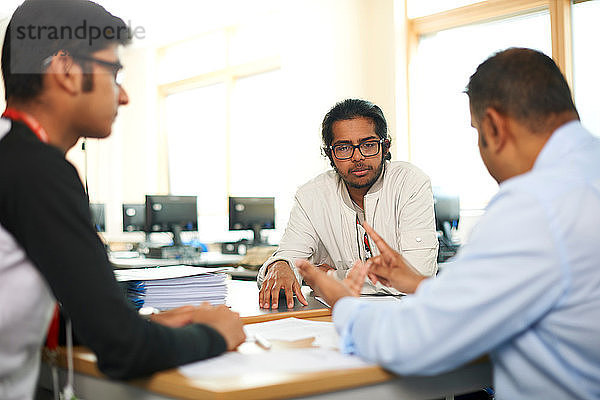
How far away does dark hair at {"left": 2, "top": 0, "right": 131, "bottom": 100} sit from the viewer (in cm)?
111

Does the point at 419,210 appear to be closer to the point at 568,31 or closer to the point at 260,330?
the point at 260,330

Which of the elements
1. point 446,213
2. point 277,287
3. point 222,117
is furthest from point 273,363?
point 222,117

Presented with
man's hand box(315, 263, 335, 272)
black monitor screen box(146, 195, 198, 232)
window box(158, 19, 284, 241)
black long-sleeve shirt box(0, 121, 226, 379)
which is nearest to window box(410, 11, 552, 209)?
window box(158, 19, 284, 241)

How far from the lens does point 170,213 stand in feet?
18.8

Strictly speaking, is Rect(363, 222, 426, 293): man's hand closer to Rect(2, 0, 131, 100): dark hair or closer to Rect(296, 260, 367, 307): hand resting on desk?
Rect(296, 260, 367, 307): hand resting on desk

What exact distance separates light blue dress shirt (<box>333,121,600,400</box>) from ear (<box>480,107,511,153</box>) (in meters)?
0.12

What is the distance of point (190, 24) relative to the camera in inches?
318

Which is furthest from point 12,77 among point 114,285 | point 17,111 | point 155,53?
point 155,53

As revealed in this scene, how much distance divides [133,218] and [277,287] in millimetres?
4823

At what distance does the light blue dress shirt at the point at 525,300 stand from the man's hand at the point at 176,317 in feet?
1.39

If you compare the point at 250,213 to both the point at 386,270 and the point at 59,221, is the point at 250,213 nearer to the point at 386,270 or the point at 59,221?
the point at 386,270

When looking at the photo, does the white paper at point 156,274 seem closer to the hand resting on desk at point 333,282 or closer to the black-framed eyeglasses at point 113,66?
the hand resting on desk at point 333,282

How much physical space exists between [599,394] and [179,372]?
733mm

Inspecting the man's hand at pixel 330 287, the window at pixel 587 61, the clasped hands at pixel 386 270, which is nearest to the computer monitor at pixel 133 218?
the window at pixel 587 61
